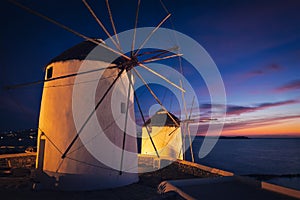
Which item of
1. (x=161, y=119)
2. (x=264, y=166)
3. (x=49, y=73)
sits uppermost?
(x=49, y=73)

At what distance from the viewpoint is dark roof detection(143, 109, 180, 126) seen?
24814 mm

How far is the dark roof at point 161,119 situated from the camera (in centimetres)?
2481

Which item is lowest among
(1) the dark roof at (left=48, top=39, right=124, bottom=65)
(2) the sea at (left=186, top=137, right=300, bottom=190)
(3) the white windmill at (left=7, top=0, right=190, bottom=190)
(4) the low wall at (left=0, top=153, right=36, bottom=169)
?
(2) the sea at (left=186, top=137, right=300, bottom=190)

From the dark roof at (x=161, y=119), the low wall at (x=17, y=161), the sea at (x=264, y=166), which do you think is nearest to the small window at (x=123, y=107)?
the low wall at (x=17, y=161)

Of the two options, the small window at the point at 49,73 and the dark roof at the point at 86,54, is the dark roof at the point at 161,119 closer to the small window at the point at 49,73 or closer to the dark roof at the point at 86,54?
the dark roof at the point at 86,54

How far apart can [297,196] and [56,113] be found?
918cm

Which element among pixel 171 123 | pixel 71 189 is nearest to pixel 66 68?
pixel 71 189

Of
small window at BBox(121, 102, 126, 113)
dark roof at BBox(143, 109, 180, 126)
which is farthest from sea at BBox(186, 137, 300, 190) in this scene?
small window at BBox(121, 102, 126, 113)

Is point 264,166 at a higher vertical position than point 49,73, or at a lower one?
lower

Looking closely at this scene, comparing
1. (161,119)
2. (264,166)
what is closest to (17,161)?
(161,119)

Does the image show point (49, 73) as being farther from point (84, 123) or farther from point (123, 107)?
point (123, 107)

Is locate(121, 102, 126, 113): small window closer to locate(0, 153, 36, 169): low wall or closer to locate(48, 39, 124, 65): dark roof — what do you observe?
locate(48, 39, 124, 65): dark roof

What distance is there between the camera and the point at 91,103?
9.39 m

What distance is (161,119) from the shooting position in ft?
83.9
